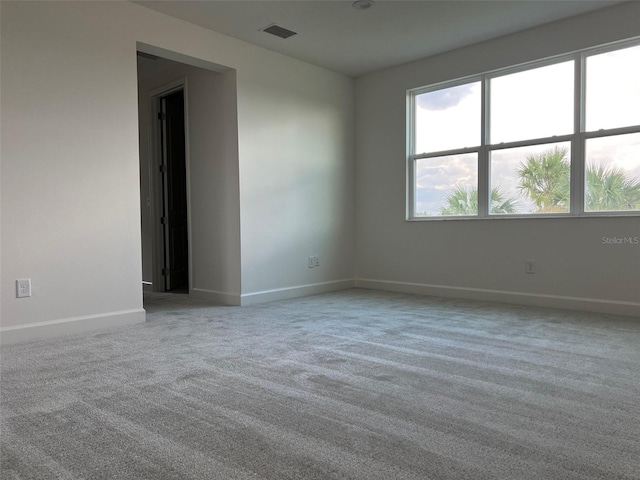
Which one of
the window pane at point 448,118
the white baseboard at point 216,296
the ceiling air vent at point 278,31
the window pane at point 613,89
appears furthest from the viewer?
the window pane at point 448,118

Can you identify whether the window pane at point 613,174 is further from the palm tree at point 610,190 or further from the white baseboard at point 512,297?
the white baseboard at point 512,297

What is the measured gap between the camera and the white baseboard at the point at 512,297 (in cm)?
395

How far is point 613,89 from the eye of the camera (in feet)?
13.1

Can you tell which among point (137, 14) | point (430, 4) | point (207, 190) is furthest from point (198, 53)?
point (430, 4)

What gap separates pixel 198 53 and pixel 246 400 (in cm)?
335

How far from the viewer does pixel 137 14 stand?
374cm

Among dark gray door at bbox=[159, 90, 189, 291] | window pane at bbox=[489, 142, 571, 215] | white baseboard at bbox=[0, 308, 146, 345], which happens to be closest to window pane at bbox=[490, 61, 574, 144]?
window pane at bbox=[489, 142, 571, 215]

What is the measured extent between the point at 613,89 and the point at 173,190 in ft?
15.9

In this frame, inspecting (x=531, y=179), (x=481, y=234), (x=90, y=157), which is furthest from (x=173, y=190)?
(x=531, y=179)

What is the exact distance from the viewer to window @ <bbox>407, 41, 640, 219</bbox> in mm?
3973

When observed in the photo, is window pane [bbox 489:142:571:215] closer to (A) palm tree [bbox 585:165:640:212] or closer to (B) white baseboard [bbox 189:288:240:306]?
(A) palm tree [bbox 585:165:640:212]

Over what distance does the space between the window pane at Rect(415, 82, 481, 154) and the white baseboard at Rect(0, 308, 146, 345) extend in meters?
3.61

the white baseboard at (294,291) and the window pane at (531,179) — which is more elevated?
the window pane at (531,179)

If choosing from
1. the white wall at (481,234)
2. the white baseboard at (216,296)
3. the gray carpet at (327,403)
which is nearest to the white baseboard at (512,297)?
the white wall at (481,234)
